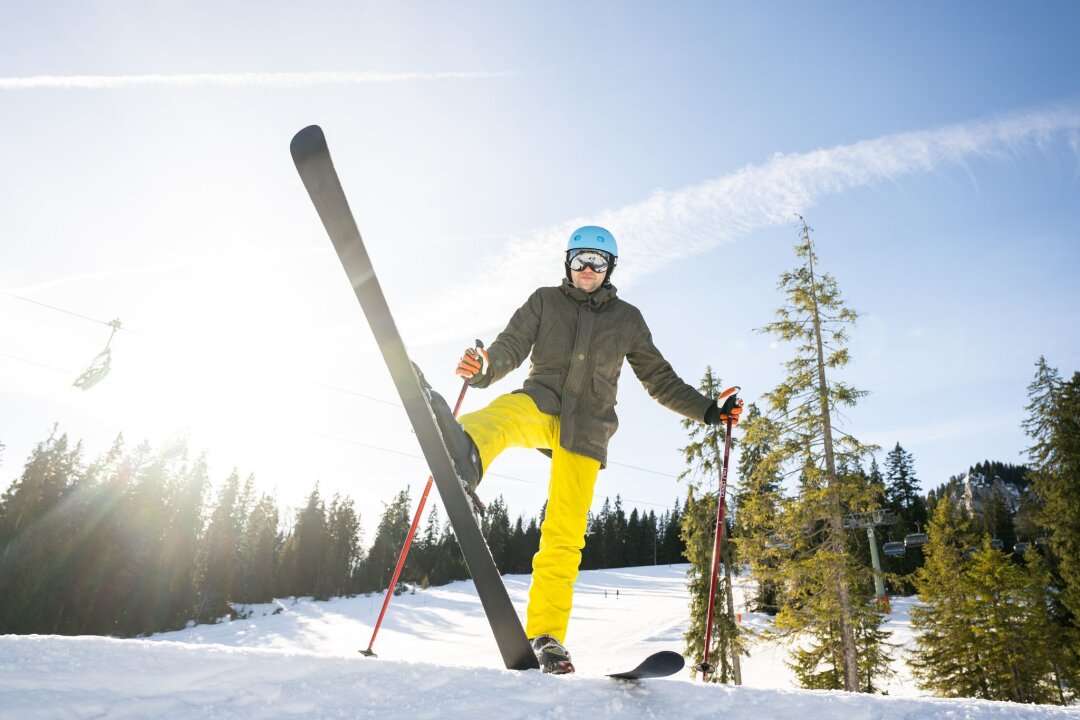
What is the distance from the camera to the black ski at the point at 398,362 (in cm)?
246

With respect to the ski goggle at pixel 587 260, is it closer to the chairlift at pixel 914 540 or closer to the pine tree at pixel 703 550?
the pine tree at pixel 703 550

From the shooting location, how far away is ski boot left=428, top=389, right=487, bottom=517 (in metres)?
2.56

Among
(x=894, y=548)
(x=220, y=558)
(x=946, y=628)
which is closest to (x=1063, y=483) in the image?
(x=946, y=628)

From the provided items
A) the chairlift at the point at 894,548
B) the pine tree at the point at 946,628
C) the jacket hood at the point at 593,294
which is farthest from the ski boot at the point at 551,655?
the chairlift at the point at 894,548

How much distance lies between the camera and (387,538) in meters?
60.6

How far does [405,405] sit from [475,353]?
0.62 m

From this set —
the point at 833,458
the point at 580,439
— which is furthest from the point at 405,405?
the point at 833,458

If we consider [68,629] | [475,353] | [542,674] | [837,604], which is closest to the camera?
[542,674]

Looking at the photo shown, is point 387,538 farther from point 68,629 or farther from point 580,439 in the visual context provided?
point 580,439

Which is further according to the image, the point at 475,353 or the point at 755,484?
the point at 755,484

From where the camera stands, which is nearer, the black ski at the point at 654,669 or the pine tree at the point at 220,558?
the black ski at the point at 654,669

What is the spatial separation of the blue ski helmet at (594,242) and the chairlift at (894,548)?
5583cm

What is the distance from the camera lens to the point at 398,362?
103 inches

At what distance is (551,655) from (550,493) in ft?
2.79
